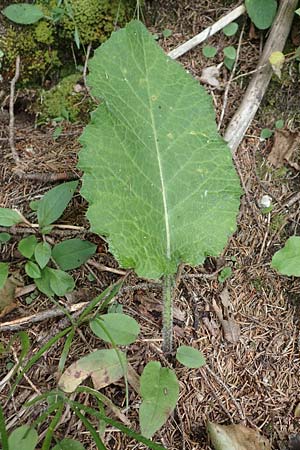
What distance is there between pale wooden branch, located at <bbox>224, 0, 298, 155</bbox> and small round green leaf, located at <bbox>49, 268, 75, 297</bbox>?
3.05ft

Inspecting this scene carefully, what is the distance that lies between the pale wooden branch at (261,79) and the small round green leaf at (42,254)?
3.03 feet

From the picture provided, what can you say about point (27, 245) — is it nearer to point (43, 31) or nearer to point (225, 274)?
point (225, 274)

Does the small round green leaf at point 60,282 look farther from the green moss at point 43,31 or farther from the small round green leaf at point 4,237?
the green moss at point 43,31

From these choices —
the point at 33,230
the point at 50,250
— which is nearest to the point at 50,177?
the point at 33,230

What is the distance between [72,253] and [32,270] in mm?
164

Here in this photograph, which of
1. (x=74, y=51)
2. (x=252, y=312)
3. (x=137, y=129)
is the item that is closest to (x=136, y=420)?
(x=252, y=312)

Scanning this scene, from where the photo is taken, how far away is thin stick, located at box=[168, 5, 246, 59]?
2.47 m

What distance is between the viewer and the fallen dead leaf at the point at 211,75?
246 centimetres

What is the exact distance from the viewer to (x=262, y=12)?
245cm

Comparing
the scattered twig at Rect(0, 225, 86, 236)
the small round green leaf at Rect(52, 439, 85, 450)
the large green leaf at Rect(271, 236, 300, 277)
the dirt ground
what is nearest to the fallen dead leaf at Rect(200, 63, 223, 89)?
the dirt ground

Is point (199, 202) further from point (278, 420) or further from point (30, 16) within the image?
point (30, 16)

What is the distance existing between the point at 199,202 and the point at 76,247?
0.51 m

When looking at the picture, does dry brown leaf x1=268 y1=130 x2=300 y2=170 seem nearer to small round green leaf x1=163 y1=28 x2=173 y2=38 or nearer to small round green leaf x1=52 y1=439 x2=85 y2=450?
small round green leaf x1=163 y1=28 x2=173 y2=38

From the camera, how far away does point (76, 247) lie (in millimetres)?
2051
